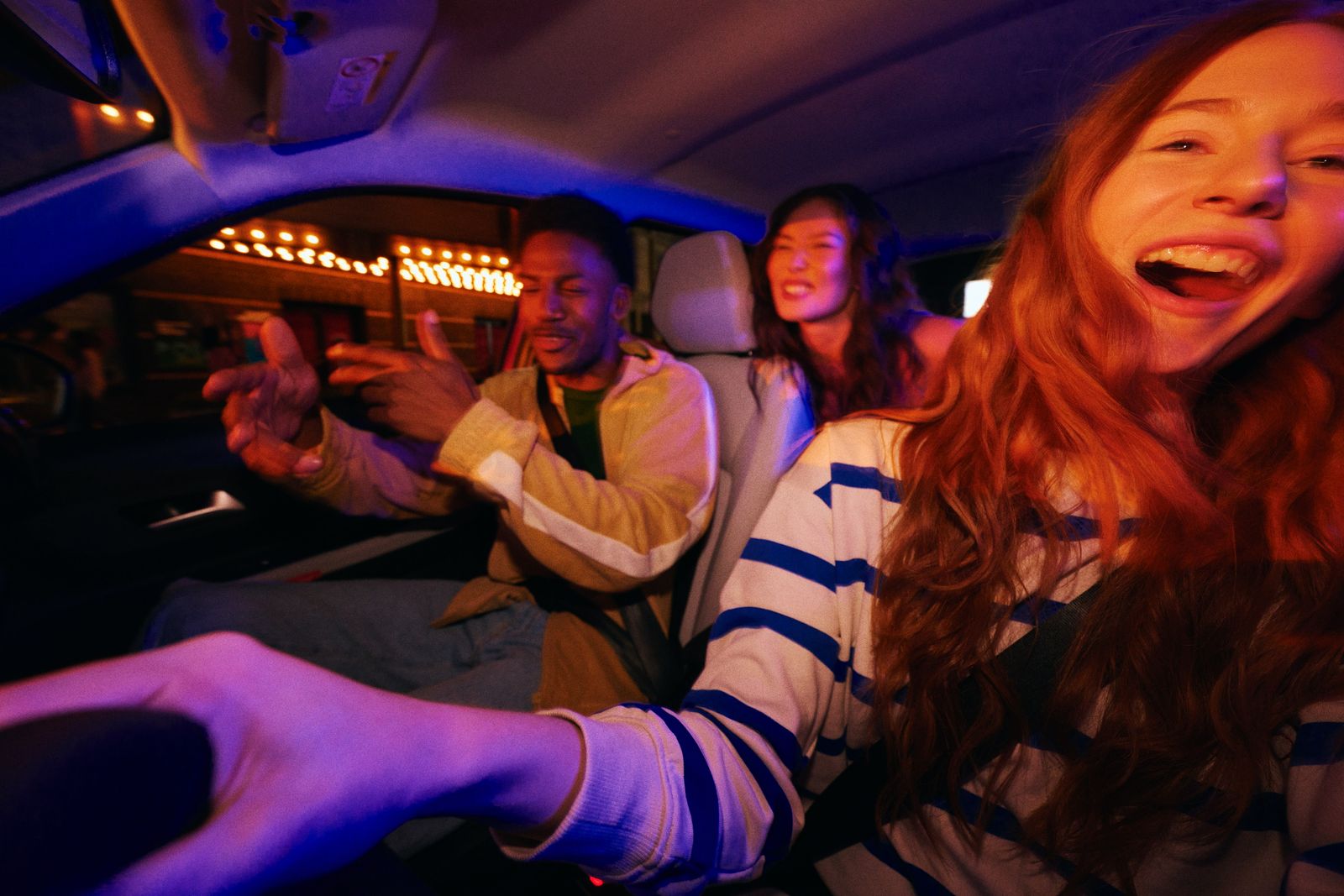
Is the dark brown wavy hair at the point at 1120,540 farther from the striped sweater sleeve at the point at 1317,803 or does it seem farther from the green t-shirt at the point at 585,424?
the green t-shirt at the point at 585,424

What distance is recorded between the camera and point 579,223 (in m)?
1.87

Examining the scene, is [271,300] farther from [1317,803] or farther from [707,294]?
[1317,803]

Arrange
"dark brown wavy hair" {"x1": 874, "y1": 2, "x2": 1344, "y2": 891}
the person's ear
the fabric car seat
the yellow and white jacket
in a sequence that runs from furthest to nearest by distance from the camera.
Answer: the person's ear → the fabric car seat → the yellow and white jacket → "dark brown wavy hair" {"x1": 874, "y1": 2, "x2": 1344, "y2": 891}

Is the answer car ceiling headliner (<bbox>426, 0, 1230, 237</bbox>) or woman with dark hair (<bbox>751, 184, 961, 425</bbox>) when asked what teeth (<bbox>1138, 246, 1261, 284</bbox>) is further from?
woman with dark hair (<bbox>751, 184, 961, 425</bbox>)

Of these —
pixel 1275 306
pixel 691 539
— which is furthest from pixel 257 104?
pixel 1275 306

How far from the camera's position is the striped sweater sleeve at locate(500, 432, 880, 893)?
57 centimetres

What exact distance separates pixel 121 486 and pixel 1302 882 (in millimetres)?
2975

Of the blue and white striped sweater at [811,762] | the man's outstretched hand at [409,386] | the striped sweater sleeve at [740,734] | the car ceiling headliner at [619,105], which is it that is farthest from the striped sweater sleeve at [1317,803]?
the man's outstretched hand at [409,386]

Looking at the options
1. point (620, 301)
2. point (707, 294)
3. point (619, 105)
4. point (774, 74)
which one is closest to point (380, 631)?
point (620, 301)

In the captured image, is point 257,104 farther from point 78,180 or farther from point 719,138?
point 719,138

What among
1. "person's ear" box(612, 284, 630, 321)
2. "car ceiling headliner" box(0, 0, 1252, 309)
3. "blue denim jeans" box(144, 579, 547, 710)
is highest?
"car ceiling headliner" box(0, 0, 1252, 309)

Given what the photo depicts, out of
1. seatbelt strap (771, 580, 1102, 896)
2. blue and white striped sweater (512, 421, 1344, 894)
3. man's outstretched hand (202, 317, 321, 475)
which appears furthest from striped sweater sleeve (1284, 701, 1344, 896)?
man's outstretched hand (202, 317, 321, 475)

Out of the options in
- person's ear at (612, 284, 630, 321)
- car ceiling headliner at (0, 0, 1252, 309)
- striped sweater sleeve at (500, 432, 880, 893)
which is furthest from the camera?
person's ear at (612, 284, 630, 321)

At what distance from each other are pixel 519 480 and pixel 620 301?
38.4 inches
